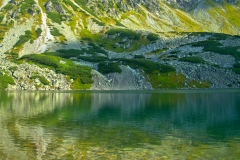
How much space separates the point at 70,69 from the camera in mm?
153375

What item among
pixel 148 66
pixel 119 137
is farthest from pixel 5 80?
pixel 119 137

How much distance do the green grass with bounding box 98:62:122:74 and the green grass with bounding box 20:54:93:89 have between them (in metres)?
6.07

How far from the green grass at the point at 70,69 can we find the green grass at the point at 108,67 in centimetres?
607

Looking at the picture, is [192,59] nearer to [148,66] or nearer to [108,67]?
[148,66]

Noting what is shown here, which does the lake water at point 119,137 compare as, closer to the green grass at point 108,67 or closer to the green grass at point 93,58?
the green grass at point 108,67

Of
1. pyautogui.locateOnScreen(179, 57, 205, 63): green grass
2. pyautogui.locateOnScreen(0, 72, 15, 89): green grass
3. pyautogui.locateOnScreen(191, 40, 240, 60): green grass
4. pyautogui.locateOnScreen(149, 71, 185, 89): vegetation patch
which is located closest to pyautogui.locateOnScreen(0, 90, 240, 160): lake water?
pyautogui.locateOnScreen(0, 72, 15, 89): green grass

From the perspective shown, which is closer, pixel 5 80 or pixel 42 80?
pixel 5 80

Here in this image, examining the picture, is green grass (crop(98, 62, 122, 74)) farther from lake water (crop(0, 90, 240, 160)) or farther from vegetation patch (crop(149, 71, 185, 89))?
lake water (crop(0, 90, 240, 160))

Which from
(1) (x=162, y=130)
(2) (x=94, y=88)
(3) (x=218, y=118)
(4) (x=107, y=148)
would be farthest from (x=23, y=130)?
(2) (x=94, y=88)

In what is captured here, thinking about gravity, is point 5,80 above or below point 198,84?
above

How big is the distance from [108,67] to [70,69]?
17.7 meters

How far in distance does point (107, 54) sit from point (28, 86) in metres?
66.2

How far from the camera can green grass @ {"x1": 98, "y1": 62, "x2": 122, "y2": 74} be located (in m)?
150

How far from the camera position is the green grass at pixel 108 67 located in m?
150
